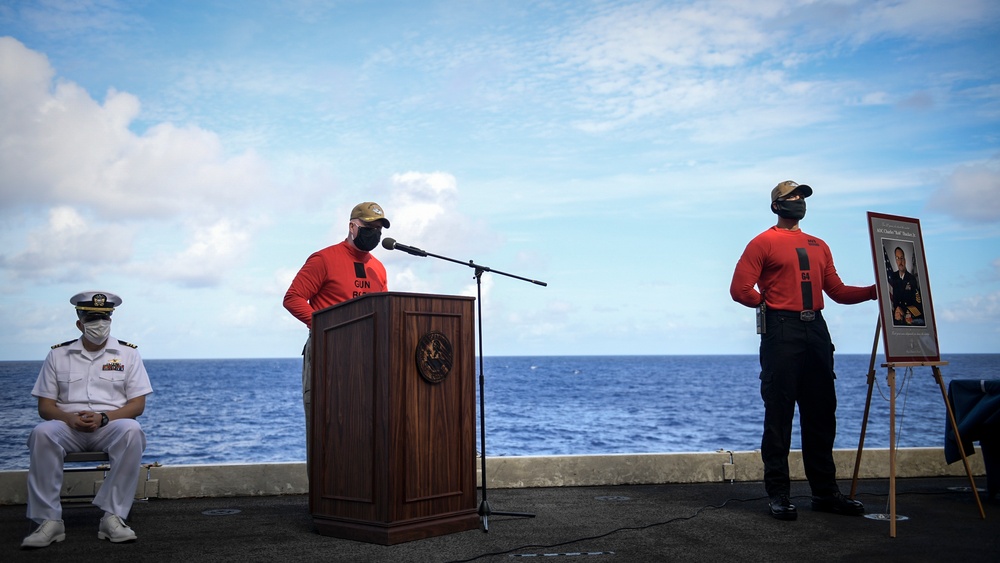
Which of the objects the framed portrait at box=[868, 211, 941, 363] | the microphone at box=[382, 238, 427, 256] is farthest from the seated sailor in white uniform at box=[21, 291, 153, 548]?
the framed portrait at box=[868, 211, 941, 363]

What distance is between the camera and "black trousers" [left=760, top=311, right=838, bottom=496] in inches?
192

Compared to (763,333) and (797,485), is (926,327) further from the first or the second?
(797,485)

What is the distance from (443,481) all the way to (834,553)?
1.93m

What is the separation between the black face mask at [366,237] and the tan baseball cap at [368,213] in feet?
0.24

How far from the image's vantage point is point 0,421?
29.7 m

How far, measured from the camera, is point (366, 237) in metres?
4.99

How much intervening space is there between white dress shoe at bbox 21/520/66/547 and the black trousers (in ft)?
12.8

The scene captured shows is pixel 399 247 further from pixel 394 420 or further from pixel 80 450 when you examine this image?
pixel 80 450

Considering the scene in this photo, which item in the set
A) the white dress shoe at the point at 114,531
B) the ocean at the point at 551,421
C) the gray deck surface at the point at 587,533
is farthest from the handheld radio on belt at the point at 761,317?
the ocean at the point at 551,421

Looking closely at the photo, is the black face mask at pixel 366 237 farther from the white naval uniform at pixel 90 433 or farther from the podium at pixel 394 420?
the white naval uniform at pixel 90 433

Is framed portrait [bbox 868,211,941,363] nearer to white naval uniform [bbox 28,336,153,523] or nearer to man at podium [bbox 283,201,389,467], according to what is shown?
man at podium [bbox 283,201,389,467]

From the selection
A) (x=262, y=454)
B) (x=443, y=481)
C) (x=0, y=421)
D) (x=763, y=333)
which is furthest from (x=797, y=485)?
(x=0, y=421)

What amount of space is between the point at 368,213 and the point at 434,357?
3.92 feet

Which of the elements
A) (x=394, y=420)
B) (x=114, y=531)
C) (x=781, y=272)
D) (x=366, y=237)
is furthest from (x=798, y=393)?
(x=114, y=531)
